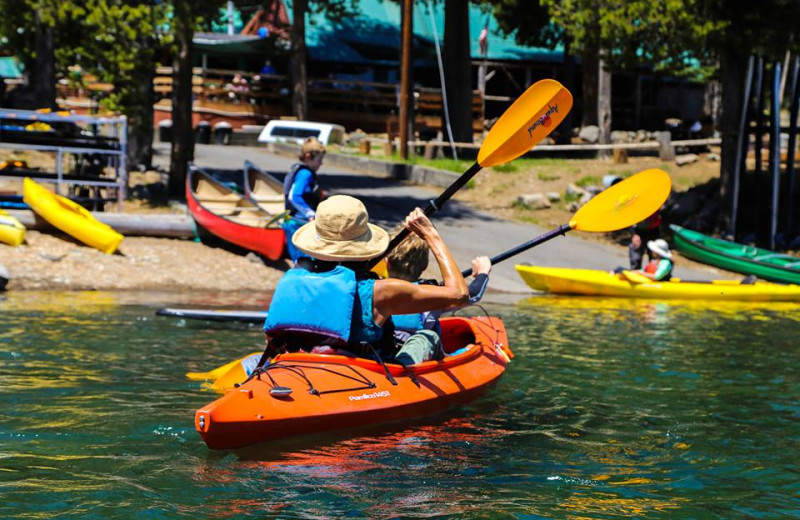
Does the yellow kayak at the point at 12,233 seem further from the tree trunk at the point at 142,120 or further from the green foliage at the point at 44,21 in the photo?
the tree trunk at the point at 142,120

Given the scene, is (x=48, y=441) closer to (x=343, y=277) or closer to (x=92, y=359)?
(x=343, y=277)

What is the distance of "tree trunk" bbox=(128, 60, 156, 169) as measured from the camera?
18.3 m

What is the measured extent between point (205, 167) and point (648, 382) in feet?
57.1

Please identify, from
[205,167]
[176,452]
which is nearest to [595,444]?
[176,452]

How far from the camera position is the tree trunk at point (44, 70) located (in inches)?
794

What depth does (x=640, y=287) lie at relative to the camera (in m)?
14.9

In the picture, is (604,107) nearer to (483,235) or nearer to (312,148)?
(483,235)

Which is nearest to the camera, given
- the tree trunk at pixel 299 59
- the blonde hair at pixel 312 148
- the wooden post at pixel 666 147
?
the blonde hair at pixel 312 148

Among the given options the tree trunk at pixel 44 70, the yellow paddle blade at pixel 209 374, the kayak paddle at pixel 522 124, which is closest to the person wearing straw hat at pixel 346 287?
the yellow paddle blade at pixel 209 374

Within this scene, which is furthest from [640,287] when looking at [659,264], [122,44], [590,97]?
[590,97]

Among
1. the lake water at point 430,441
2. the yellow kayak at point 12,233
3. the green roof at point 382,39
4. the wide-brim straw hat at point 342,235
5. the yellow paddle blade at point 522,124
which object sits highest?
the green roof at point 382,39

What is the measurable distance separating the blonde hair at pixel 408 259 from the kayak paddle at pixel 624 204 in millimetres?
2291

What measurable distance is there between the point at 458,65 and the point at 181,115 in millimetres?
10114

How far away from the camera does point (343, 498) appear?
5859mm
